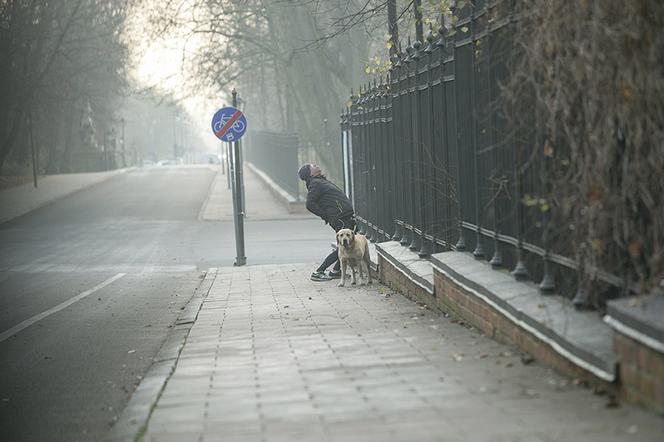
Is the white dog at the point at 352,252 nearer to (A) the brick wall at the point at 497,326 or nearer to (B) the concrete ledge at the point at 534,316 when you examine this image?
(A) the brick wall at the point at 497,326

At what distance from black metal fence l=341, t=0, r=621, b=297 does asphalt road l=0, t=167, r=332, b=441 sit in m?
3.04

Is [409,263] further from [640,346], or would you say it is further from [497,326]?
[640,346]

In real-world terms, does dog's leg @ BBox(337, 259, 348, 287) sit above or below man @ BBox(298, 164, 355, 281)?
below

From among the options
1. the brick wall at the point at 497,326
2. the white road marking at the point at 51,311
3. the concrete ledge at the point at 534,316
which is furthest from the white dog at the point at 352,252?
the concrete ledge at the point at 534,316

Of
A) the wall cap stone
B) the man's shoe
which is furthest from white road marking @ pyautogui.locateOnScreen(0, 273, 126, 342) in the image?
the wall cap stone

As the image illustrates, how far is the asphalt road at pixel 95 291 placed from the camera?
27.8 feet

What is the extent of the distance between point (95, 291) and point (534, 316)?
36.4ft

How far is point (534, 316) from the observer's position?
Result: 729cm

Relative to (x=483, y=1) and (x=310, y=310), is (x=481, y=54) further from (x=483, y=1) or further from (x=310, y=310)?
(x=310, y=310)

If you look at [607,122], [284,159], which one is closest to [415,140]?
[607,122]

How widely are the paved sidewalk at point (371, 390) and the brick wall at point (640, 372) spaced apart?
9 centimetres

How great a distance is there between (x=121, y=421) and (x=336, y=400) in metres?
1.35

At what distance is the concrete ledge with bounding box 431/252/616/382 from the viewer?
20.5 ft

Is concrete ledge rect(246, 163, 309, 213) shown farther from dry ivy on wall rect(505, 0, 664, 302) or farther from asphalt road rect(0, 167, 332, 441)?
dry ivy on wall rect(505, 0, 664, 302)
